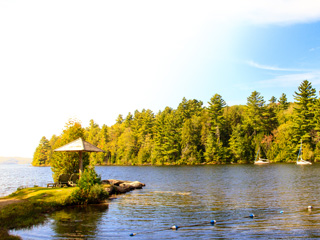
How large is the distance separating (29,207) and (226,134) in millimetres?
84079

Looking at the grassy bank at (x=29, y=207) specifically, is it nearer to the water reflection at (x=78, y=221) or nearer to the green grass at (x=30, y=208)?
the green grass at (x=30, y=208)

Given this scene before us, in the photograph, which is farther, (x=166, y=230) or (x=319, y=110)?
(x=319, y=110)

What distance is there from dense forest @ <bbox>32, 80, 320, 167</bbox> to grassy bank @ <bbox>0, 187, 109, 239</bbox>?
4969 centimetres

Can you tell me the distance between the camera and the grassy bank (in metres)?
13.2

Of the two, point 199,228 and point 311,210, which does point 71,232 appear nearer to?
point 199,228

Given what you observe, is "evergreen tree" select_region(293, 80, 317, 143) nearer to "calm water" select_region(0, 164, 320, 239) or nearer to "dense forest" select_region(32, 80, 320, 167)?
"dense forest" select_region(32, 80, 320, 167)

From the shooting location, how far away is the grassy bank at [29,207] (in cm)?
1321

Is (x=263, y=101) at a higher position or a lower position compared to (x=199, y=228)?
higher

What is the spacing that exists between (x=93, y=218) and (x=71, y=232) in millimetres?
2926

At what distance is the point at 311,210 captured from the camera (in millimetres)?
16531

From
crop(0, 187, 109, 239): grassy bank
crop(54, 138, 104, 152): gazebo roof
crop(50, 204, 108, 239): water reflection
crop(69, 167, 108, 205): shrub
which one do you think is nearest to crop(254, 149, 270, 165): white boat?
crop(54, 138, 104, 152): gazebo roof

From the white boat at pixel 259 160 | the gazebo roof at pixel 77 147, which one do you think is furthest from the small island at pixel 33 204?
the white boat at pixel 259 160

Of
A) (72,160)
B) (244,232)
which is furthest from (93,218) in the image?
(72,160)

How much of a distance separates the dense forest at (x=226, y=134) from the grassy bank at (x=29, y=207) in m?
49.7
